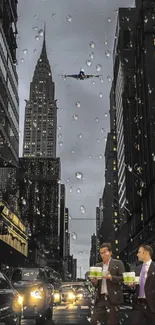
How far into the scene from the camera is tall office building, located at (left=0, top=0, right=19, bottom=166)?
5447 cm

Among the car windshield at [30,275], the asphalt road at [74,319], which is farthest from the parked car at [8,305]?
the car windshield at [30,275]

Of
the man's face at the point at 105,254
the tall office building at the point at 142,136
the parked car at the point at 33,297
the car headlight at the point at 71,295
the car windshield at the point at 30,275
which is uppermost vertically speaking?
the tall office building at the point at 142,136

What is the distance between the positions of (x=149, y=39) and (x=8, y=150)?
2920 cm

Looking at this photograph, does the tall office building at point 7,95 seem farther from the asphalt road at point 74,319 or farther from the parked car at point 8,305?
the parked car at point 8,305

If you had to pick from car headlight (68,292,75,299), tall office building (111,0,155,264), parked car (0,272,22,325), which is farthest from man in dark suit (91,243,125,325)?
tall office building (111,0,155,264)

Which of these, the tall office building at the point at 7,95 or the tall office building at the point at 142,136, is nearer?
the tall office building at the point at 7,95

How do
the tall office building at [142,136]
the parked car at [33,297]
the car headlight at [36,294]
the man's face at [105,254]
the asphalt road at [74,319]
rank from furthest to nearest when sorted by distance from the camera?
the tall office building at [142,136] → the asphalt road at [74,319] → the car headlight at [36,294] → the parked car at [33,297] → the man's face at [105,254]

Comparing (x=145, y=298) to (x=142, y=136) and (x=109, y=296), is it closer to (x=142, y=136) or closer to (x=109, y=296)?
(x=109, y=296)

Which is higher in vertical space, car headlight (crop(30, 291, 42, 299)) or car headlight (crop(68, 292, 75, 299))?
car headlight (crop(30, 291, 42, 299))

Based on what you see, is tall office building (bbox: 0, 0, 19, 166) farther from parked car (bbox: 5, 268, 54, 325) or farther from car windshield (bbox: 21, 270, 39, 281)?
parked car (bbox: 5, 268, 54, 325)

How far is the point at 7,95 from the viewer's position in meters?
59.1

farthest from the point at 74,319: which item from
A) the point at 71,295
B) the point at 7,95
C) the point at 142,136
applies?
the point at 142,136

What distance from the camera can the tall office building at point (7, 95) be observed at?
179ft

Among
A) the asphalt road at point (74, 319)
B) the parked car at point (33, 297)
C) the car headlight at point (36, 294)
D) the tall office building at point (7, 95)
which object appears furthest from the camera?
the tall office building at point (7, 95)
